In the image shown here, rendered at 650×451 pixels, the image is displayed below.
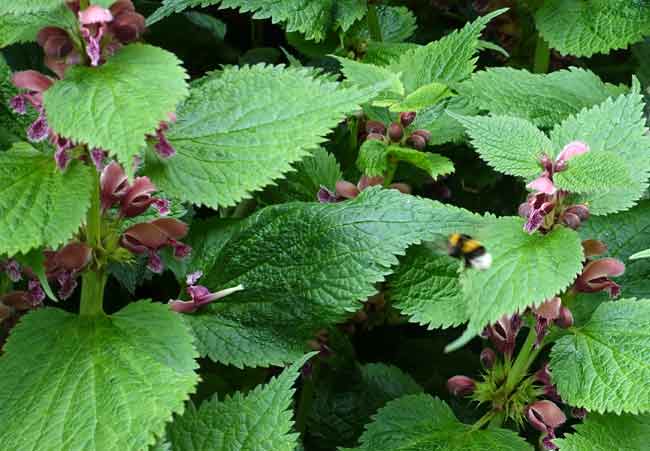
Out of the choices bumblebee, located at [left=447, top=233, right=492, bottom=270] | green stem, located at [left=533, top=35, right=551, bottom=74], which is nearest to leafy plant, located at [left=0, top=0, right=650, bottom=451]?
bumblebee, located at [left=447, top=233, right=492, bottom=270]

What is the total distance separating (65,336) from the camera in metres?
0.88

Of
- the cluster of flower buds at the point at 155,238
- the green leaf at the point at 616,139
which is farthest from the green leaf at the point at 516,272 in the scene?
the cluster of flower buds at the point at 155,238

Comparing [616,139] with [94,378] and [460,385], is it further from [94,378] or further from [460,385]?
[94,378]

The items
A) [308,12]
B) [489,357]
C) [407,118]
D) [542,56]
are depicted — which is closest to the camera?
[489,357]

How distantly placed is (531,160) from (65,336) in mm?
522

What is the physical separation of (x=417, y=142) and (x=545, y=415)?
39 cm

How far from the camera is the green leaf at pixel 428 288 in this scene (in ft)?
3.17

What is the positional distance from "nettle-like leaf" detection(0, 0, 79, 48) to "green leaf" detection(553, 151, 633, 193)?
0.51m

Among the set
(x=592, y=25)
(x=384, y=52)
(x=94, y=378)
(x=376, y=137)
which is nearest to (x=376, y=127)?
(x=376, y=137)

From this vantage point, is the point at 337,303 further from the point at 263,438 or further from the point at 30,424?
the point at 30,424

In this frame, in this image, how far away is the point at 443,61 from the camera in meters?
1.22

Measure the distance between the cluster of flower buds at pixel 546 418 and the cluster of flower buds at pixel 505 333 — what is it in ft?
0.24

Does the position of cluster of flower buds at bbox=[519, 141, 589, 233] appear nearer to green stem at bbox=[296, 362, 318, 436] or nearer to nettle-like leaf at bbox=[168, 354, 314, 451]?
nettle-like leaf at bbox=[168, 354, 314, 451]

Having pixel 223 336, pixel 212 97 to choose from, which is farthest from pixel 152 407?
pixel 212 97
